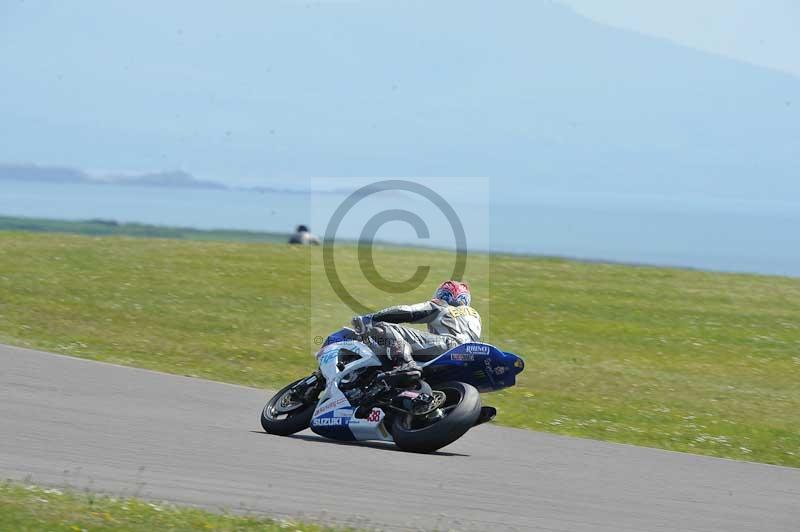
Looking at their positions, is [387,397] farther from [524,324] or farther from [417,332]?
[524,324]

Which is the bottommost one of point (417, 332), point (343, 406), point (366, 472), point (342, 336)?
point (366, 472)

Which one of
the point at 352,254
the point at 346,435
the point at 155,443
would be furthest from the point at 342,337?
the point at 352,254

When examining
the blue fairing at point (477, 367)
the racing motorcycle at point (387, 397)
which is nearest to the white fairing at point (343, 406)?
the racing motorcycle at point (387, 397)

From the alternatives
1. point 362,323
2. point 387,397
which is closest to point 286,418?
point 387,397

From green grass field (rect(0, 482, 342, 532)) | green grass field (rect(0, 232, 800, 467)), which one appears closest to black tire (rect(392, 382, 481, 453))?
green grass field (rect(0, 482, 342, 532))

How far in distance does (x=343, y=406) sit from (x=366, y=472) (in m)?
1.69

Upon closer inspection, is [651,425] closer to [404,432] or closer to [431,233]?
[431,233]

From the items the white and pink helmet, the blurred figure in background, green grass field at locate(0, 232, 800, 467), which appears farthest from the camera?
the blurred figure in background

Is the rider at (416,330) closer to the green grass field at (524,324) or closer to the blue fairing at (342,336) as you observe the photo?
the blue fairing at (342,336)

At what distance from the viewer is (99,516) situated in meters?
6.97

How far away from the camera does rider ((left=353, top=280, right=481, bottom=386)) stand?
35.2 ft

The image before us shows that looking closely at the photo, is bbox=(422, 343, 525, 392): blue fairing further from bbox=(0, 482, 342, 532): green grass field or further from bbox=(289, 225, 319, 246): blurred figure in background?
bbox=(289, 225, 319, 246): blurred figure in background

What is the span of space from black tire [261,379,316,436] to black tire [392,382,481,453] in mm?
976

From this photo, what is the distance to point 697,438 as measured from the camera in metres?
13.4
